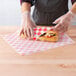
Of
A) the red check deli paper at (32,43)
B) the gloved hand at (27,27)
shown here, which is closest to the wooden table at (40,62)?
the red check deli paper at (32,43)

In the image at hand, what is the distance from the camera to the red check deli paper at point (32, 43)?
3.91ft

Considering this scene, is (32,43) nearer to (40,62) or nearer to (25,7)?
(40,62)

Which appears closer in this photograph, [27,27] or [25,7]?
[27,27]

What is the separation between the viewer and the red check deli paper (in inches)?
46.9

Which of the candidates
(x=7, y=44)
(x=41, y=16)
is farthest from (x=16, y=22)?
(x=7, y=44)

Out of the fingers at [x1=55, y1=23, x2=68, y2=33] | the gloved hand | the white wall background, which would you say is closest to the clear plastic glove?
the fingers at [x1=55, y1=23, x2=68, y2=33]

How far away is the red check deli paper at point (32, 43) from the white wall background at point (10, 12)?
0.89 meters

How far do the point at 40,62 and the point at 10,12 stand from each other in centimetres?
133

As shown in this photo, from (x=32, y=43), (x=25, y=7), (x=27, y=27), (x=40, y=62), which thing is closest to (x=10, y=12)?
(x=25, y=7)

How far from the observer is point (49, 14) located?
5.64ft

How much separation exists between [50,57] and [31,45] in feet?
0.60

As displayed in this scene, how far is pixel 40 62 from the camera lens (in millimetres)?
1052

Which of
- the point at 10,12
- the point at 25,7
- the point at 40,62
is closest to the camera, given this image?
the point at 40,62

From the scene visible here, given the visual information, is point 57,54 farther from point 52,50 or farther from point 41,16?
point 41,16
